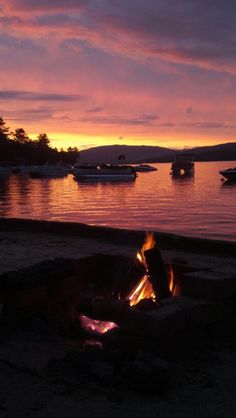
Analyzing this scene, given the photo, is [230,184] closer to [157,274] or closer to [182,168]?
[182,168]

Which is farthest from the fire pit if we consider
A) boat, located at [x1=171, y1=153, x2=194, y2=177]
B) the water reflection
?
boat, located at [x1=171, y1=153, x2=194, y2=177]

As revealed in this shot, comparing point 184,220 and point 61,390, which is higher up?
point 61,390

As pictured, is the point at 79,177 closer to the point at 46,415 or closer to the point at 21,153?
the point at 21,153

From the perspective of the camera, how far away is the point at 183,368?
5797mm

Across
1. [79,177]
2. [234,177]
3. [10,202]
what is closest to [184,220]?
[10,202]

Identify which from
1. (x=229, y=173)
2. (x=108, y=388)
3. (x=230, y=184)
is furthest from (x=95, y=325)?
(x=229, y=173)

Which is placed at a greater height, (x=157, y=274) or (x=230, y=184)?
(x=157, y=274)

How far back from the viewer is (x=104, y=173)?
297 ft

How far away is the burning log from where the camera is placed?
721 centimetres

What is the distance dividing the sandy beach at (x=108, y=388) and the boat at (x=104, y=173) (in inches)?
3266

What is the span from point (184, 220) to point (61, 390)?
92.8ft

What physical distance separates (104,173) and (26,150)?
204ft

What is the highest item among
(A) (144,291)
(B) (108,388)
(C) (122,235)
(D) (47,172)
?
(C) (122,235)

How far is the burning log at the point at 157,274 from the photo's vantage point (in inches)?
284
